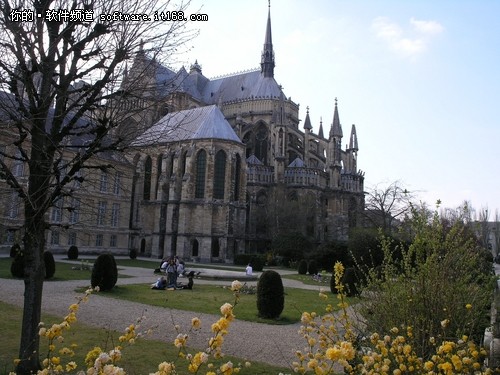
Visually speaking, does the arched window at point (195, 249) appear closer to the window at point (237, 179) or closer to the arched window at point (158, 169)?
the window at point (237, 179)

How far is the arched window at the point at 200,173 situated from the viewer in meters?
39.8

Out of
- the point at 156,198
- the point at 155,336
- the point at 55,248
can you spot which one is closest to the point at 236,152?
the point at 156,198

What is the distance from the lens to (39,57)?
6.25 metres

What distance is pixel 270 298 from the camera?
39.6 ft

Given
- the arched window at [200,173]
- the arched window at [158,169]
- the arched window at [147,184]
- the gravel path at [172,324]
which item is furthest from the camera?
the arched window at [147,184]

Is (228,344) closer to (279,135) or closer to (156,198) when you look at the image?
(156,198)

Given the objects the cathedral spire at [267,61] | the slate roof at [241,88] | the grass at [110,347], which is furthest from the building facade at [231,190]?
the grass at [110,347]

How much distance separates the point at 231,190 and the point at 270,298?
28.2 m

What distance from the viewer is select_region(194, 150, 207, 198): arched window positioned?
3979 cm

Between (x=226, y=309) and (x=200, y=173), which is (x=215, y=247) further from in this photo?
(x=226, y=309)

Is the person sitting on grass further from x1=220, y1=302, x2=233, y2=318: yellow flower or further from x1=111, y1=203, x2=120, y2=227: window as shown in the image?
x1=111, y1=203, x2=120, y2=227: window

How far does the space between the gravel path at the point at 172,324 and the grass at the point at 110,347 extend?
1.26ft

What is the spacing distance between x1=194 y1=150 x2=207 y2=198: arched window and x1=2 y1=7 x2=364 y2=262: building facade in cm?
9

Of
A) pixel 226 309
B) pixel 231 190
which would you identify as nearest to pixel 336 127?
pixel 231 190
